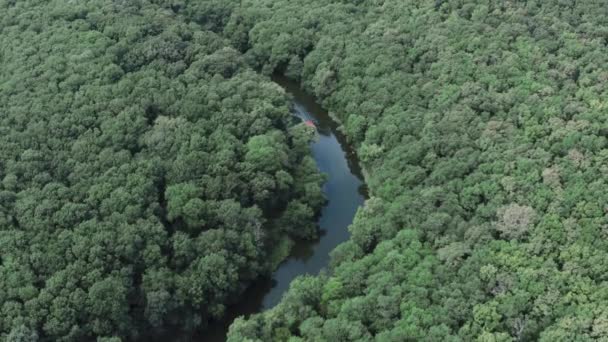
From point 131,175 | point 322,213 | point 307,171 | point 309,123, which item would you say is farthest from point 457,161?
point 131,175

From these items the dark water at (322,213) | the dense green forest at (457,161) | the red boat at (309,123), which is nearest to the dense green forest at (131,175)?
the dark water at (322,213)

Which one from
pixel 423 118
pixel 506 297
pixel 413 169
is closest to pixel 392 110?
pixel 423 118

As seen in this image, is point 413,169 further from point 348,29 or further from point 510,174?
point 348,29

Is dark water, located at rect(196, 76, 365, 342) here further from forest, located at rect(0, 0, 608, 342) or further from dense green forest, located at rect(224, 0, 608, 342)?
dense green forest, located at rect(224, 0, 608, 342)

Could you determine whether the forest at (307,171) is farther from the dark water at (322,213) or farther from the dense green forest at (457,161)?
the dark water at (322,213)

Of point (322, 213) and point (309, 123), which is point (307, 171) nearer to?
point (322, 213)

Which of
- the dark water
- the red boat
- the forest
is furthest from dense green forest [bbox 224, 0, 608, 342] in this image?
the red boat
